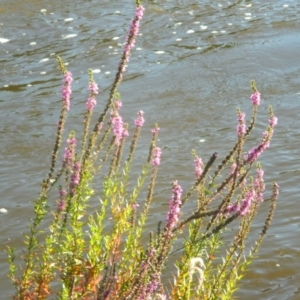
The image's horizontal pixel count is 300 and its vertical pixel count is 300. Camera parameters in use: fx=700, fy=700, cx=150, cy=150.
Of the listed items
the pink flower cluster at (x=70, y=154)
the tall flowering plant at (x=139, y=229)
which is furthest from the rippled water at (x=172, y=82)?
the pink flower cluster at (x=70, y=154)

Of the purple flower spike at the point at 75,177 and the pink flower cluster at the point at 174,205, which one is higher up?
the pink flower cluster at the point at 174,205

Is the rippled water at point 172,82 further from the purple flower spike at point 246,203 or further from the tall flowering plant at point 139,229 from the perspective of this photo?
the purple flower spike at point 246,203

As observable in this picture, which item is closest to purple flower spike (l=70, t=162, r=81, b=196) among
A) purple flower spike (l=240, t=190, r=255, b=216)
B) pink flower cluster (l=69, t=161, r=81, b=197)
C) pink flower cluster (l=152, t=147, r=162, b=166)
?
pink flower cluster (l=69, t=161, r=81, b=197)

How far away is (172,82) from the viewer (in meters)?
11.0

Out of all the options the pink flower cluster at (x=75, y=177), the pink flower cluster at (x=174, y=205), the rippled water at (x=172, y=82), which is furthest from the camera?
the rippled water at (x=172, y=82)

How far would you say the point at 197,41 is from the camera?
42.5 feet

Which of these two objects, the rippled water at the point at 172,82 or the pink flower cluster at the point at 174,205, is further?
the rippled water at the point at 172,82

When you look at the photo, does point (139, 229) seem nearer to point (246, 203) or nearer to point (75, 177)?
point (75, 177)

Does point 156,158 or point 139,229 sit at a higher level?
point 156,158

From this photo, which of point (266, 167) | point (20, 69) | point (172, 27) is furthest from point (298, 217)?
point (172, 27)

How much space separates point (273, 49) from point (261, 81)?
5.16ft

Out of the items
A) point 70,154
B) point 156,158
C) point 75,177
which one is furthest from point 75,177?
point 156,158

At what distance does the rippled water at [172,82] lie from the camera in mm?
7324

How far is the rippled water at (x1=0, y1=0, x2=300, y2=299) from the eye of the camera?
7.32m
